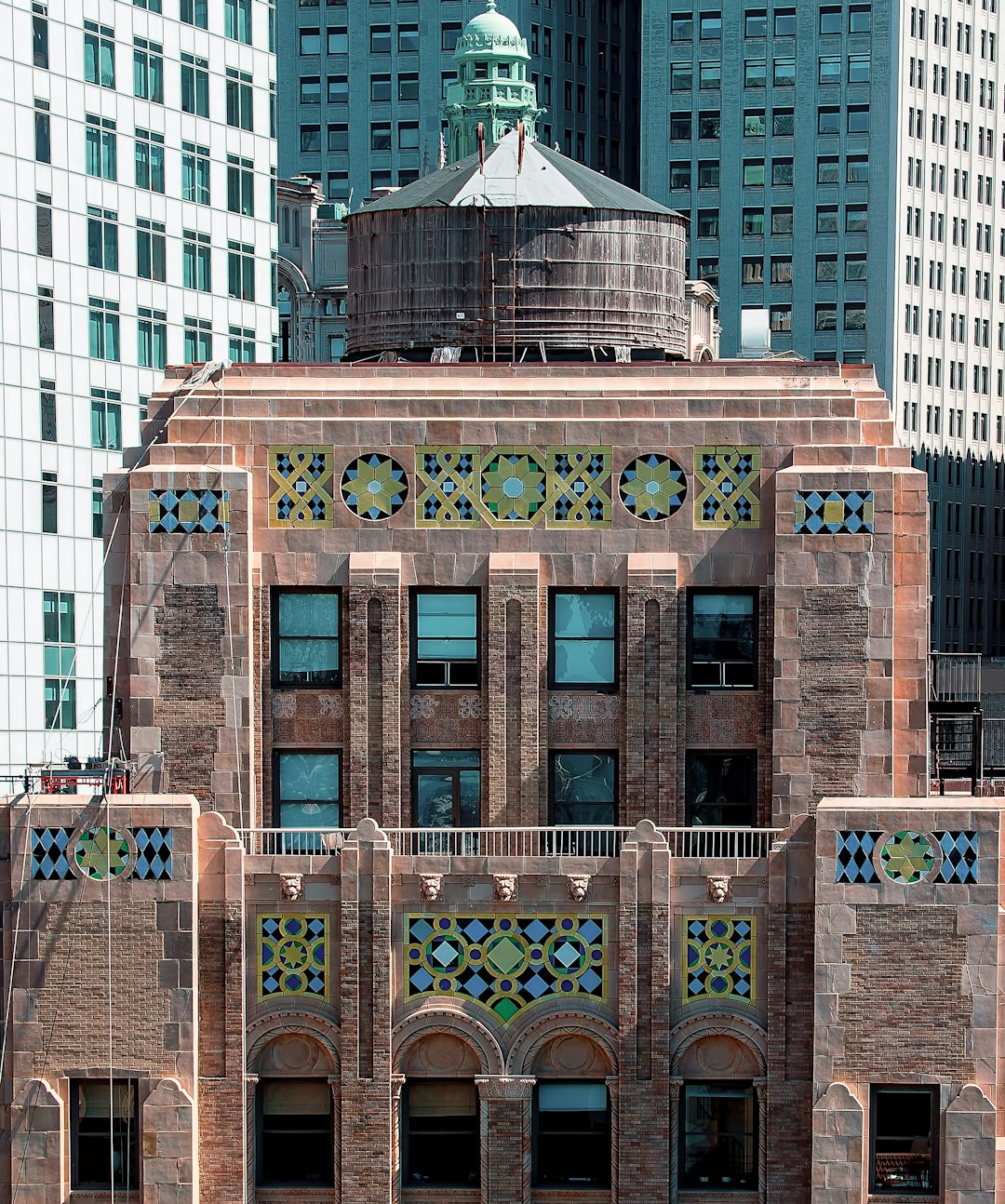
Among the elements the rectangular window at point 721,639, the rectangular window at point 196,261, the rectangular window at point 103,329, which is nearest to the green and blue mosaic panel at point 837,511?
the rectangular window at point 721,639

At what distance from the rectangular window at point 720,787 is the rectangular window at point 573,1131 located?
17.9 ft

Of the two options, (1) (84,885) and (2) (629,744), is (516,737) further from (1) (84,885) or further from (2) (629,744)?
(1) (84,885)

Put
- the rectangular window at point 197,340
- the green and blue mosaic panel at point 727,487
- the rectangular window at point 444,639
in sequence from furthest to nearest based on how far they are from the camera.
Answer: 1. the rectangular window at point 197,340
2. the rectangular window at point 444,639
3. the green and blue mosaic panel at point 727,487

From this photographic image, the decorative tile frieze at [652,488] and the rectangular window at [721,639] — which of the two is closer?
the decorative tile frieze at [652,488]

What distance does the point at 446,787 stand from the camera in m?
49.8

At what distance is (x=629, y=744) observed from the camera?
49.2 m

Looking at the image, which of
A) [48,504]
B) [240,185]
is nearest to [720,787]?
[48,504]

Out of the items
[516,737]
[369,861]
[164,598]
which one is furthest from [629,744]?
[164,598]

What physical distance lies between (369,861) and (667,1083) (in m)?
6.72

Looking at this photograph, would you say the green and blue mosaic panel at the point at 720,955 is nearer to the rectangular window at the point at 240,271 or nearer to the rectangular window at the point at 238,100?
the rectangular window at the point at 240,271

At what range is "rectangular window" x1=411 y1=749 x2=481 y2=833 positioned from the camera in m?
49.8

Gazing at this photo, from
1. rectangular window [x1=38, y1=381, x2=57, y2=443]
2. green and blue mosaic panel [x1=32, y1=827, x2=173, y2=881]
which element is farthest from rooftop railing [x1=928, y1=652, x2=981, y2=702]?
rectangular window [x1=38, y1=381, x2=57, y2=443]

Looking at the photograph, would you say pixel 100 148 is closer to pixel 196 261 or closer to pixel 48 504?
pixel 196 261

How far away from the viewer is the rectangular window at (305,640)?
49688mm
